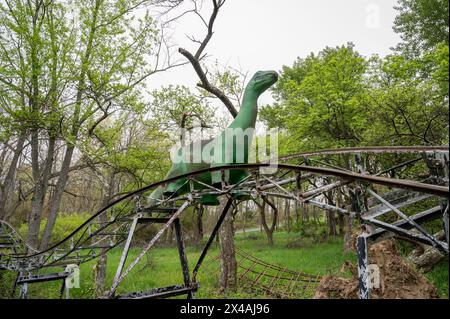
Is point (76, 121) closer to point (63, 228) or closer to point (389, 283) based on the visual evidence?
point (63, 228)

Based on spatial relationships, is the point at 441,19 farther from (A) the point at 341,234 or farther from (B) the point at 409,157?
(A) the point at 341,234

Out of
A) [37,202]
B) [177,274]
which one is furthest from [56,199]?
[177,274]

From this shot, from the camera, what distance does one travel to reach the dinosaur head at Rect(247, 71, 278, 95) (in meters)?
4.34

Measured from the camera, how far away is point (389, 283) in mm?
4973

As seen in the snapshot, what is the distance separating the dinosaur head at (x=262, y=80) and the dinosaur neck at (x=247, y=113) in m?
0.07

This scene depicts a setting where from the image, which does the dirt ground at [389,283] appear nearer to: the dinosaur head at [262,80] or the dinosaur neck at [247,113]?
the dinosaur neck at [247,113]

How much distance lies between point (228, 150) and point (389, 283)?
10.9 ft

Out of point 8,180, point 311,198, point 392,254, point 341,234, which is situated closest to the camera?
point 311,198

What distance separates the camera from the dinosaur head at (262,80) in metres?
4.34

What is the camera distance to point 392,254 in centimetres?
551

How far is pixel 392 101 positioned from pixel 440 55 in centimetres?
174

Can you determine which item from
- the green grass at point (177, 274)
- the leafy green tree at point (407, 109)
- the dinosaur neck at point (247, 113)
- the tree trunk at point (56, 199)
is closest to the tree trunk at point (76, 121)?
the tree trunk at point (56, 199)
